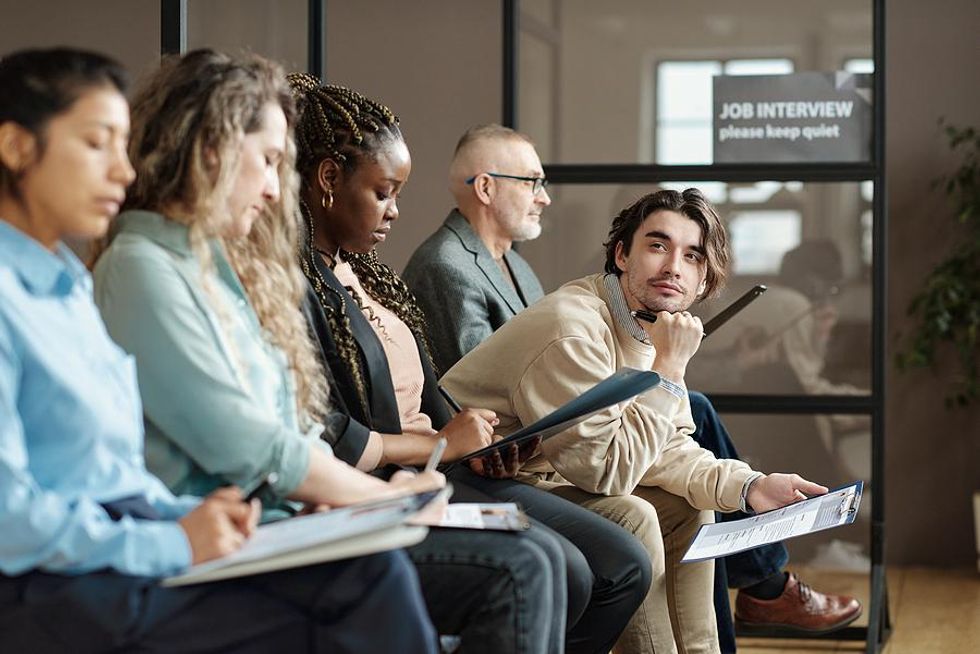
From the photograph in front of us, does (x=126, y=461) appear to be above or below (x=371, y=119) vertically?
below

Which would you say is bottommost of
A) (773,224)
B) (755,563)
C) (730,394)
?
(755,563)

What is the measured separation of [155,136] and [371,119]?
652mm

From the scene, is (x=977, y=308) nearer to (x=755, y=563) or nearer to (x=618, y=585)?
(x=755, y=563)

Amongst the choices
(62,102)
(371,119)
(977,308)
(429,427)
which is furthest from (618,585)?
(977,308)

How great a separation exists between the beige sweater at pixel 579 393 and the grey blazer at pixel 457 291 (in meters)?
0.52

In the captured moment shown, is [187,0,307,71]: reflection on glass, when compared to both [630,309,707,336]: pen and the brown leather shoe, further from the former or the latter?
the brown leather shoe

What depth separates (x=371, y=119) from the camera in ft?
7.72

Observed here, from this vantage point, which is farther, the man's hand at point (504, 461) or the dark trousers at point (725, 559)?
the dark trousers at point (725, 559)

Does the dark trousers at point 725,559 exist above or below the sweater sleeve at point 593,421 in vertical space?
below

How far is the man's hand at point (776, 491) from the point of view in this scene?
2.61 meters

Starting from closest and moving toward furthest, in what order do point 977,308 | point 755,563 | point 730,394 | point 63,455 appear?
1. point 63,455
2. point 755,563
3. point 730,394
4. point 977,308

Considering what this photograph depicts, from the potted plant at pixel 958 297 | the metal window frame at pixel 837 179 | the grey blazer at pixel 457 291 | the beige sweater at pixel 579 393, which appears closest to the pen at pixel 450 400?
the beige sweater at pixel 579 393

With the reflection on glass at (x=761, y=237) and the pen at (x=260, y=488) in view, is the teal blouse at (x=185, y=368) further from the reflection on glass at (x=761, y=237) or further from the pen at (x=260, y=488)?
the reflection on glass at (x=761, y=237)

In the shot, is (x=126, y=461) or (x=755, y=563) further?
(x=755, y=563)
